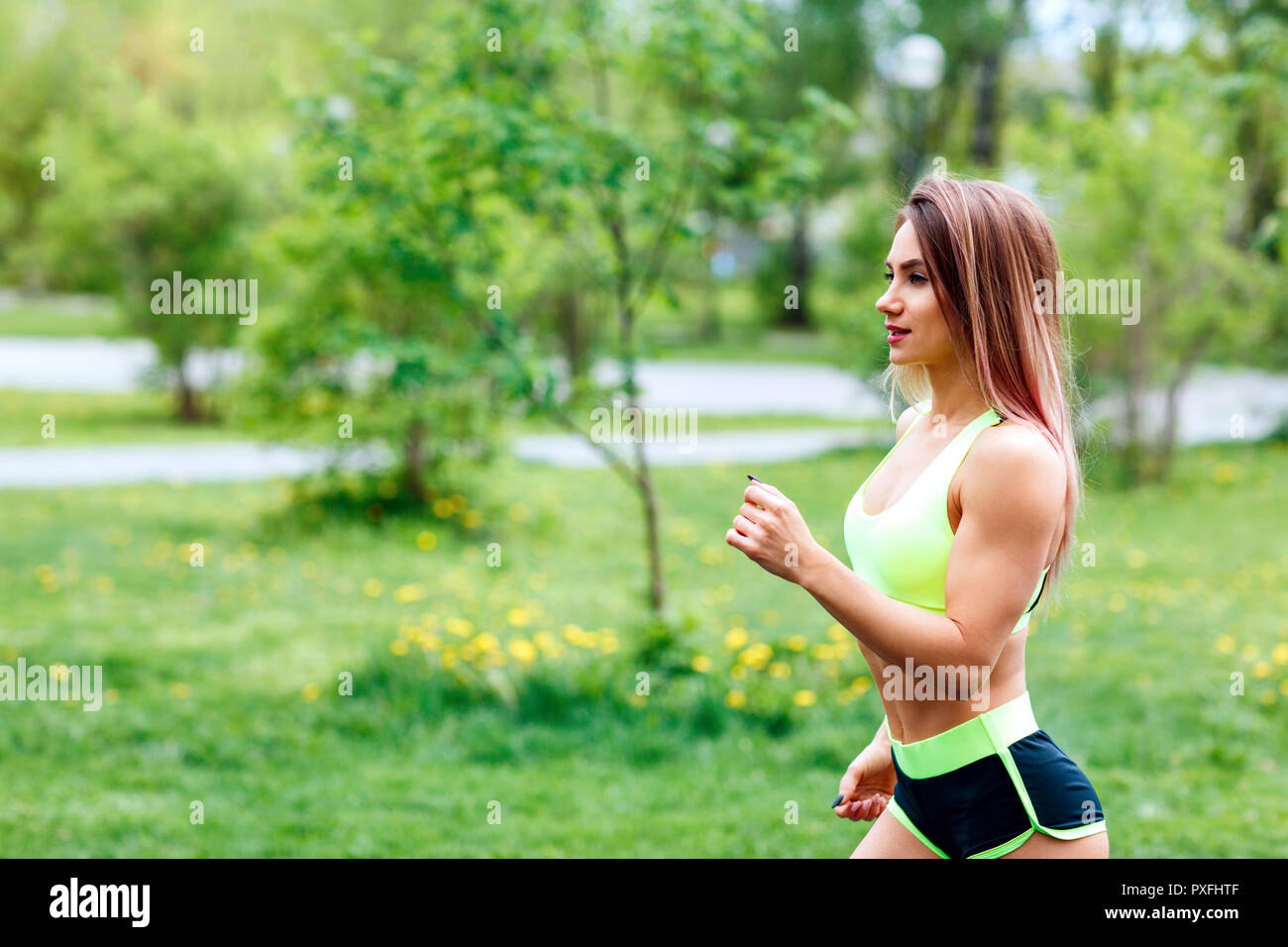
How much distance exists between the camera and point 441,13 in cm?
577

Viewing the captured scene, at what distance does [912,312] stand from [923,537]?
382mm

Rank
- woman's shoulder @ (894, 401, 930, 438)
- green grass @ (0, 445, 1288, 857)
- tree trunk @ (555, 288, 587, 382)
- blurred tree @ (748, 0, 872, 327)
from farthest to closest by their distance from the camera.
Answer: tree trunk @ (555, 288, 587, 382)
blurred tree @ (748, 0, 872, 327)
green grass @ (0, 445, 1288, 857)
woman's shoulder @ (894, 401, 930, 438)

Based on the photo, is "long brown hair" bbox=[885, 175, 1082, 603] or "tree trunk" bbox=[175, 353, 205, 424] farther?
"tree trunk" bbox=[175, 353, 205, 424]

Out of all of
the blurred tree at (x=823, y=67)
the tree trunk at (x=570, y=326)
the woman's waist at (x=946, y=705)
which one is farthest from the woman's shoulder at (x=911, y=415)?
the tree trunk at (x=570, y=326)

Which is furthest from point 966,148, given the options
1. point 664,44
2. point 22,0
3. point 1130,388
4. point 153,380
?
point 22,0

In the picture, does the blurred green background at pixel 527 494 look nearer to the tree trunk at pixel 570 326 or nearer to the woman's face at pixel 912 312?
the woman's face at pixel 912 312

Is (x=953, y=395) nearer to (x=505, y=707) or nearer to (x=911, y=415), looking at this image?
(x=911, y=415)

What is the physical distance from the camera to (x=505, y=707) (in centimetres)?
551

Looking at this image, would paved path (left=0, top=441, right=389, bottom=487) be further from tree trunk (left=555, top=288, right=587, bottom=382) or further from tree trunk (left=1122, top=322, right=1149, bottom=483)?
tree trunk (left=1122, top=322, right=1149, bottom=483)

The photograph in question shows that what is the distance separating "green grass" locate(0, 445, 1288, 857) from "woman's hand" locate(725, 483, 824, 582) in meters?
2.54

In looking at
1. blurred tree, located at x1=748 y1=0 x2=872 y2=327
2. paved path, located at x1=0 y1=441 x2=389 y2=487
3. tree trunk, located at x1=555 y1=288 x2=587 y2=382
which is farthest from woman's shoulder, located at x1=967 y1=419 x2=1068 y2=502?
tree trunk, located at x1=555 y1=288 x2=587 y2=382

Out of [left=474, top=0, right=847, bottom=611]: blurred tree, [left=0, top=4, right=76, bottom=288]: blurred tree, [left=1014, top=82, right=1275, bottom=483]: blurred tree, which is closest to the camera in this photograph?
[left=474, top=0, right=847, bottom=611]: blurred tree

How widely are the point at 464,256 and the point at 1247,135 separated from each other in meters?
15.2

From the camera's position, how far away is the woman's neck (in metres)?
2.09
